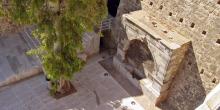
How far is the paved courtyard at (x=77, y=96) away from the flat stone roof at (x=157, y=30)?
312 centimetres

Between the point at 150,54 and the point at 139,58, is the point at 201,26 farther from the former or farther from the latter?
the point at 139,58

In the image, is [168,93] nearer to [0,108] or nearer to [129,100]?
[129,100]

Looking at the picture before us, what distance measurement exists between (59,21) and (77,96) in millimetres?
4018

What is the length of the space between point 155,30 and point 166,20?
0.67m

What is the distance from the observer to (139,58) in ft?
41.8

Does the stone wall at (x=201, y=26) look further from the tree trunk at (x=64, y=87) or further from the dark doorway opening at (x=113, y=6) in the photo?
the tree trunk at (x=64, y=87)

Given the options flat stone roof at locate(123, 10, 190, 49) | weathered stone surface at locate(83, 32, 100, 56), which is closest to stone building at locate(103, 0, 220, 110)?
flat stone roof at locate(123, 10, 190, 49)

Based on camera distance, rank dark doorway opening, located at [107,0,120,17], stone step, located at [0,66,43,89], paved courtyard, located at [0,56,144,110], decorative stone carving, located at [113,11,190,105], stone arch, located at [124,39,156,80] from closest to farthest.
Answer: decorative stone carving, located at [113,11,190,105] < paved courtyard, located at [0,56,144,110] < stone arch, located at [124,39,156,80] < stone step, located at [0,66,43,89] < dark doorway opening, located at [107,0,120,17]

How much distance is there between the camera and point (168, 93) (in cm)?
1212

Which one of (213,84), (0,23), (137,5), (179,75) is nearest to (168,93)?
(179,75)

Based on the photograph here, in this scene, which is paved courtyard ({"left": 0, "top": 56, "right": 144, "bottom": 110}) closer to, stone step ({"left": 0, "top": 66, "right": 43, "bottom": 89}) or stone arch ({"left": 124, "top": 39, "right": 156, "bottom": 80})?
stone step ({"left": 0, "top": 66, "right": 43, "bottom": 89})

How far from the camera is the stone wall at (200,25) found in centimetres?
984

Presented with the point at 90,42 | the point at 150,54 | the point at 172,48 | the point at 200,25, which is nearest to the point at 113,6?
the point at 90,42

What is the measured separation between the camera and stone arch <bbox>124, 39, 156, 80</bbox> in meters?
12.1
